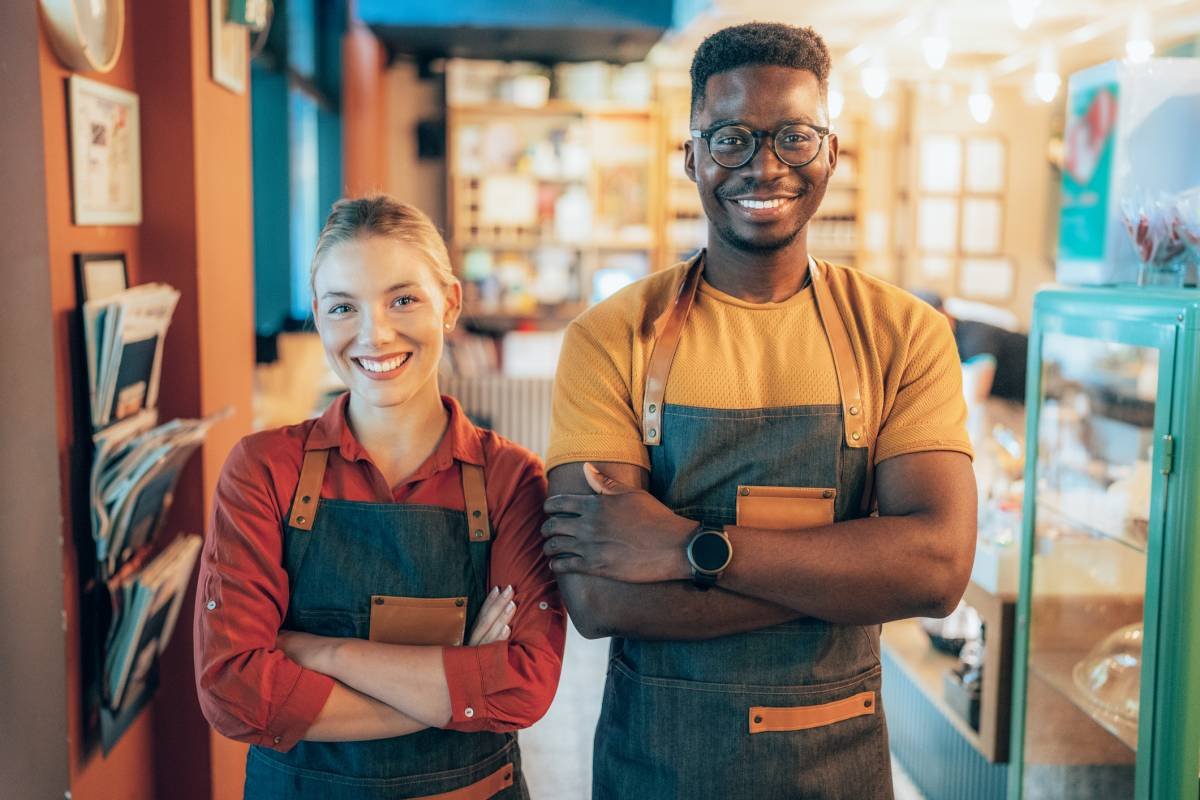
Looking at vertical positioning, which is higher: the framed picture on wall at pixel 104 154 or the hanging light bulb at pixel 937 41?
the hanging light bulb at pixel 937 41

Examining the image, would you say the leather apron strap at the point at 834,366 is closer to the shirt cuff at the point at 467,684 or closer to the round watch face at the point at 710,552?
the round watch face at the point at 710,552

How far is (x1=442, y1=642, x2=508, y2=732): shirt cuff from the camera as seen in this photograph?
149cm

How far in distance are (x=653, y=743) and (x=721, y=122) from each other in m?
0.89

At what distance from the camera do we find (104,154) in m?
2.11

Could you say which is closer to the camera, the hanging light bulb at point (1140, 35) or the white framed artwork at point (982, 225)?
the hanging light bulb at point (1140, 35)

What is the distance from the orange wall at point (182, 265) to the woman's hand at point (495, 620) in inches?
35.7

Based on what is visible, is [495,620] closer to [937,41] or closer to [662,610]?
[662,610]

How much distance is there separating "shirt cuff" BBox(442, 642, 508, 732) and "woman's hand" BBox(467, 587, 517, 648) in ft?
0.15

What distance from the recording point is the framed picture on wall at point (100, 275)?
1.98 m

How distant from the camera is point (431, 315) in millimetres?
1612

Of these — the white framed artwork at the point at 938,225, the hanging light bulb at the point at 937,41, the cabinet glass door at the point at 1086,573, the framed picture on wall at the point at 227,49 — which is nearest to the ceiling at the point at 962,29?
the hanging light bulb at the point at 937,41

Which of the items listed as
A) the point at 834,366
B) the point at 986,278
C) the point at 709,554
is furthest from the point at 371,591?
the point at 986,278

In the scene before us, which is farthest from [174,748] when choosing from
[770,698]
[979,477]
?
[979,477]

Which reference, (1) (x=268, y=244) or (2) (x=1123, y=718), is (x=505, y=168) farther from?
(2) (x=1123, y=718)
